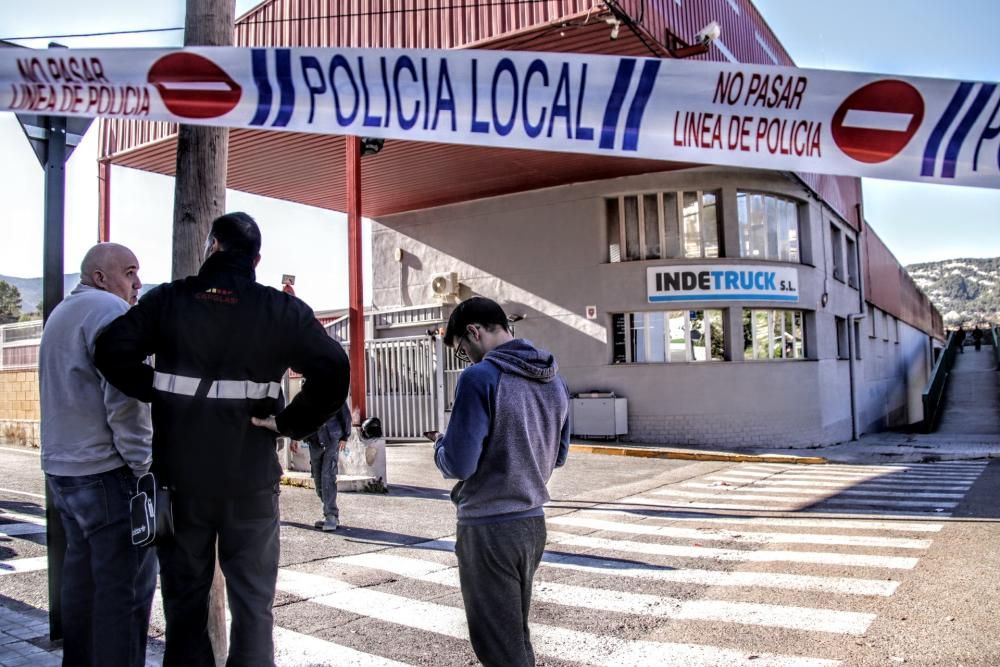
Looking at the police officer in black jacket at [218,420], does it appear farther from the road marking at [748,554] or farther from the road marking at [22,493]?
the road marking at [22,493]

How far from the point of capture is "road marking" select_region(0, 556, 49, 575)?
6.16 metres

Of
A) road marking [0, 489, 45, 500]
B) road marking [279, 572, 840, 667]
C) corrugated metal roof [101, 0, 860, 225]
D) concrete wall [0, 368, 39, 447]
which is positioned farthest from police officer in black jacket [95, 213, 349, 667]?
concrete wall [0, 368, 39, 447]

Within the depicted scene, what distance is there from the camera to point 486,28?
13031mm

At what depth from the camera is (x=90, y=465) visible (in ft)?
11.1

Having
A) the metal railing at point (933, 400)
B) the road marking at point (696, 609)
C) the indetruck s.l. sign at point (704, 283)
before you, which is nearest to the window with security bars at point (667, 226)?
the indetruck s.l. sign at point (704, 283)

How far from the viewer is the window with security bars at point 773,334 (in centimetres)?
1831

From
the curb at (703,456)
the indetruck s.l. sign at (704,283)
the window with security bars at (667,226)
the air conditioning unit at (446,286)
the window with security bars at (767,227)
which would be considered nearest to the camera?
the curb at (703,456)

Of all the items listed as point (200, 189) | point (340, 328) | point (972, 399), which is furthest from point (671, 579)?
point (972, 399)

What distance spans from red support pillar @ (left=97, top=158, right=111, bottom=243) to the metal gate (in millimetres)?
7173

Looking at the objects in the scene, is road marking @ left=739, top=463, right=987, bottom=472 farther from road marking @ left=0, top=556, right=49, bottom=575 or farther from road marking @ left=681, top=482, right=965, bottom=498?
road marking @ left=0, top=556, right=49, bottom=575

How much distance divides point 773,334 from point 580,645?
618 inches

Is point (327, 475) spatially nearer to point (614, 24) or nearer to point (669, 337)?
point (614, 24)

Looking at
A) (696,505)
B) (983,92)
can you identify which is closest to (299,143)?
(696,505)

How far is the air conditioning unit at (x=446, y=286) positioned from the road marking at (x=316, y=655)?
627 inches
